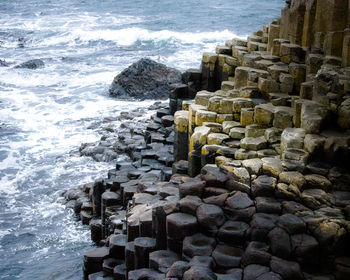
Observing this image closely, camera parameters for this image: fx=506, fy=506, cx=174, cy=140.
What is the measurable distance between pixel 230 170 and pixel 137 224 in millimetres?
2207

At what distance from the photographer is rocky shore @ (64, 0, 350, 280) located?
7891 millimetres

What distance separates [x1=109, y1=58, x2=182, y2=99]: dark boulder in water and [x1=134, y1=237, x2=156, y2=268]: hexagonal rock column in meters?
15.8

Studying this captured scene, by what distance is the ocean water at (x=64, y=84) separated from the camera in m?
13.4

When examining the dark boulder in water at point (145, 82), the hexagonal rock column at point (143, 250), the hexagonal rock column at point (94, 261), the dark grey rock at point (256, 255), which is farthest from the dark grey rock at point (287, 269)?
the dark boulder in water at point (145, 82)

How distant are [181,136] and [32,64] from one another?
2255 cm

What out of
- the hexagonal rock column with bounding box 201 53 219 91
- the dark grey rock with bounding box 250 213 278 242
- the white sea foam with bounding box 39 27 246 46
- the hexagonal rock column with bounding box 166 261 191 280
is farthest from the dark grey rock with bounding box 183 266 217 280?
the white sea foam with bounding box 39 27 246 46

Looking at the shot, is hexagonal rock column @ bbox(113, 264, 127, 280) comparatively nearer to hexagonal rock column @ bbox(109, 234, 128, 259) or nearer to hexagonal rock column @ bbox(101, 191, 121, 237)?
hexagonal rock column @ bbox(109, 234, 128, 259)

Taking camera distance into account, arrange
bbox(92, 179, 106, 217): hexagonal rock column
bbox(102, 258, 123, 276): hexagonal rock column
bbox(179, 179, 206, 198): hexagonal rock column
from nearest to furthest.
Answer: bbox(179, 179, 206, 198): hexagonal rock column < bbox(102, 258, 123, 276): hexagonal rock column < bbox(92, 179, 106, 217): hexagonal rock column

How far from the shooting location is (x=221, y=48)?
16.4 metres

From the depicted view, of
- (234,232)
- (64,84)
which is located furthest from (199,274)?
(64,84)

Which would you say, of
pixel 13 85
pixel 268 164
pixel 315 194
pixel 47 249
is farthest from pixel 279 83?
pixel 13 85

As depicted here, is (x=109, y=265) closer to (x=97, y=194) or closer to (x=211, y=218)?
(x=211, y=218)

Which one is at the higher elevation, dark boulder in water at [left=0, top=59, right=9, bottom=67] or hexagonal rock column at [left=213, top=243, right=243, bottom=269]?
hexagonal rock column at [left=213, top=243, right=243, bottom=269]

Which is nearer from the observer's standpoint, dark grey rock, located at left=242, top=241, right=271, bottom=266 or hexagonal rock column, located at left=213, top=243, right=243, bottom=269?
dark grey rock, located at left=242, top=241, right=271, bottom=266
